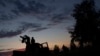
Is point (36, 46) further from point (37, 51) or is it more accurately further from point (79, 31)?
point (79, 31)

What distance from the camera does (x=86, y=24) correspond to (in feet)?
176

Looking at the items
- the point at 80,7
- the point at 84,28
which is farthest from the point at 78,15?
the point at 84,28

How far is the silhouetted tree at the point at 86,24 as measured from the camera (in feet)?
172

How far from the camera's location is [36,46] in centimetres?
2962

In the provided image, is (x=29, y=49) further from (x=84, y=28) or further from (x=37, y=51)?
(x=84, y=28)

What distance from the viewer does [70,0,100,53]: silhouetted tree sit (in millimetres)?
52344

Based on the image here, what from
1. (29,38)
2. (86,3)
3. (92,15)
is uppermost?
(86,3)

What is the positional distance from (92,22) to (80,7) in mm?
7045

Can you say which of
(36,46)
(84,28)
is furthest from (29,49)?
(84,28)

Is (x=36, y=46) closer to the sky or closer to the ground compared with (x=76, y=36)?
closer to the ground

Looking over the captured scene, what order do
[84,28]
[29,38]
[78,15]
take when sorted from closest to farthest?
1. [29,38]
2. [84,28]
3. [78,15]

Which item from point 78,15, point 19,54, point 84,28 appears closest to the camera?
point 19,54

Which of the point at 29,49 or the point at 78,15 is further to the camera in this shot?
the point at 78,15

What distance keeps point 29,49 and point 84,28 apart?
26870 mm
